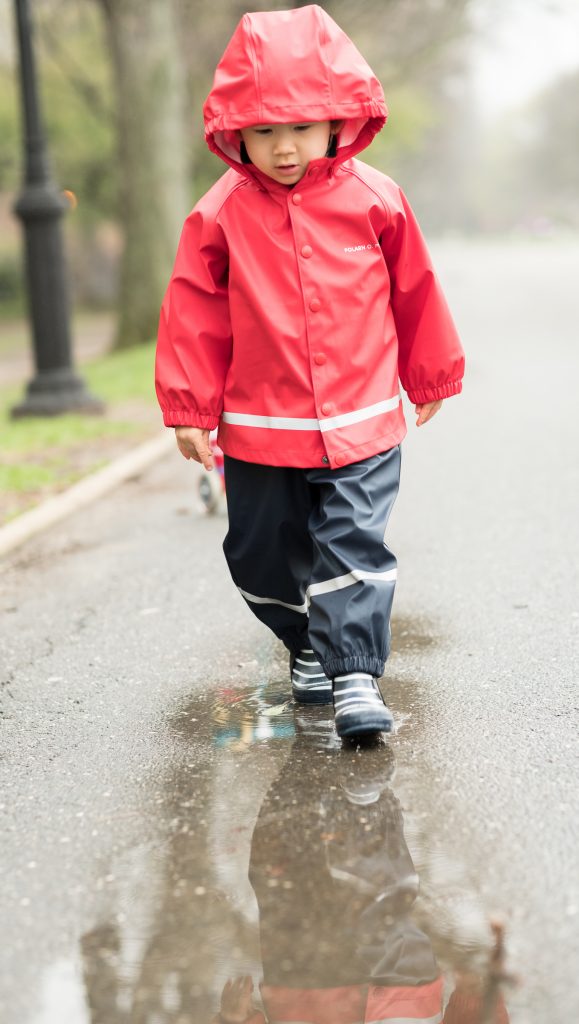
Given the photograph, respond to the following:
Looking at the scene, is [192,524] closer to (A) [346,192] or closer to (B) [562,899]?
(A) [346,192]

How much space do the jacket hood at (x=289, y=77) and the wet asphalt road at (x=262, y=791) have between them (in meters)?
1.50

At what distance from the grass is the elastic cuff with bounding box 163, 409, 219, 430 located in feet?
10.2

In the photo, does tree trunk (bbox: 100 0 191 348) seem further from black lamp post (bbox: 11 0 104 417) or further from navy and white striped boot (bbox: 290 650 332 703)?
navy and white striped boot (bbox: 290 650 332 703)

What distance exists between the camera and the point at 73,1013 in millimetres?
2164

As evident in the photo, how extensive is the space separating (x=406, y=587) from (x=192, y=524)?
5.34 ft

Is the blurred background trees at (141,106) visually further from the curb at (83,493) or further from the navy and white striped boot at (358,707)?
the navy and white striped boot at (358,707)

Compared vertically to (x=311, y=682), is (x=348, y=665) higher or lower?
higher

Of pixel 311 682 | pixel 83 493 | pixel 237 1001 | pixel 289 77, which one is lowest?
pixel 83 493

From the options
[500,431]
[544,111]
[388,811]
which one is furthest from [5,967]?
[544,111]

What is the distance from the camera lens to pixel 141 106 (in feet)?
51.3

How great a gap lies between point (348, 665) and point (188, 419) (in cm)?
75

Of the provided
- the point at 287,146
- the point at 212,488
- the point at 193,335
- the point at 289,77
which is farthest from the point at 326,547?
the point at 212,488

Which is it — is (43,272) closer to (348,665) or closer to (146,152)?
(146,152)

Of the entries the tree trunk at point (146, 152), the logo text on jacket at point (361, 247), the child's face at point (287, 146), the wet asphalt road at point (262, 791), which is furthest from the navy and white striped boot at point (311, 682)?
the tree trunk at point (146, 152)
